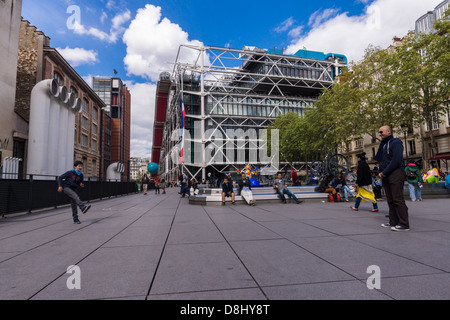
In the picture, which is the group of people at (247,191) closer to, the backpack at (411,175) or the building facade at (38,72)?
the backpack at (411,175)

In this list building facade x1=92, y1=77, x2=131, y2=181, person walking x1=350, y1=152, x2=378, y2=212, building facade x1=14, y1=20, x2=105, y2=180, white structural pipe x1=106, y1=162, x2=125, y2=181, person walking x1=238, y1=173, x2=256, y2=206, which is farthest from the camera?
building facade x1=92, y1=77, x2=131, y2=181

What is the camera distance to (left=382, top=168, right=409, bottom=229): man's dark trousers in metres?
5.16

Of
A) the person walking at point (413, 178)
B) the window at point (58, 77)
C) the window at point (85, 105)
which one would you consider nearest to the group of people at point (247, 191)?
the person walking at point (413, 178)

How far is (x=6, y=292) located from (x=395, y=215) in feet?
21.2

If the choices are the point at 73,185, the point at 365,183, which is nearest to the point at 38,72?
the point at 73,185

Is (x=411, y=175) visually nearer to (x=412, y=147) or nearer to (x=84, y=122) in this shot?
(x=412, y=147)

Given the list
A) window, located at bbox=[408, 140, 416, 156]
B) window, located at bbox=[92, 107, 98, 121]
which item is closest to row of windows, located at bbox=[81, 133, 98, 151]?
window, located at bbox=[92, 107, 98, 121]

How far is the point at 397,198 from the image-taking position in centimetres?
519

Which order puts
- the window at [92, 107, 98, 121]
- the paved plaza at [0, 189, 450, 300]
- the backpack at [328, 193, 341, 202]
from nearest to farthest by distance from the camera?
the paved plaza at [0, 189, 450, 300] < the backpack at [328, 193, 341, 202] < the window at [92, 107, 98, 121]

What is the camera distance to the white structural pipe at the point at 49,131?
17.6m

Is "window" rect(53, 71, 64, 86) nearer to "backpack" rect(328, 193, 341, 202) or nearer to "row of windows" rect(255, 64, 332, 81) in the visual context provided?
"backpack" rect(328, 193, 341, 202)

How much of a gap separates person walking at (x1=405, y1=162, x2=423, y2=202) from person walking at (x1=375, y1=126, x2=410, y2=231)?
675 centimetres

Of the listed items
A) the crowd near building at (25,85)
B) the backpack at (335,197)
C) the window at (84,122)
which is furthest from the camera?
the window at (84,122)

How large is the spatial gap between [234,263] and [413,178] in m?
11.2
